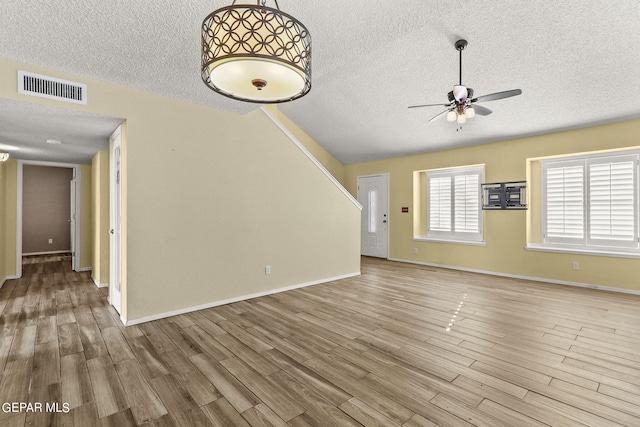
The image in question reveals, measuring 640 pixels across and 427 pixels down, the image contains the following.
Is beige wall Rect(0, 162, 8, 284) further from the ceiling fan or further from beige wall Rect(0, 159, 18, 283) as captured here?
the ceiling fan

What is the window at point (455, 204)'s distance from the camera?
19.9 ft

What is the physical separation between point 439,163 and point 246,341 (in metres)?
5.42

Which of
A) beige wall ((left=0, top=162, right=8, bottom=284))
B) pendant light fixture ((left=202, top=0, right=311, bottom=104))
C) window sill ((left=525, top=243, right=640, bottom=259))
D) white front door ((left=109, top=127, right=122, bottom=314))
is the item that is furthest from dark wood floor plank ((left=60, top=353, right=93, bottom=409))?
window sill ((left=525, top=243, right=640, bottom=259))

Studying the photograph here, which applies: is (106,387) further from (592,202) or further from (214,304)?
(592,202)

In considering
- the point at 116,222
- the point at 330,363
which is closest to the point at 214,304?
the point at 116,222

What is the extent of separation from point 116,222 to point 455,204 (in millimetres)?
6052

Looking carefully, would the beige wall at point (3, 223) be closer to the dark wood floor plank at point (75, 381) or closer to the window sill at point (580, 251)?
the dark wood floor plank at point (75, 381)

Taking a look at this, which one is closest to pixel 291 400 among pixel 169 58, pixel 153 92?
pixel 169 58

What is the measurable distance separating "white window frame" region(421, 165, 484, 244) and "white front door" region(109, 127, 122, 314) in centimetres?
570

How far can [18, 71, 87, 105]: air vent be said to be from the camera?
2.67 meters

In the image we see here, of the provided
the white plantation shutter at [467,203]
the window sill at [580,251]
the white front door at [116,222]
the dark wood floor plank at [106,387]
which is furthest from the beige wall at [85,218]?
the window sill at [580,251]

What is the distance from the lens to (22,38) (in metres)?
2.37

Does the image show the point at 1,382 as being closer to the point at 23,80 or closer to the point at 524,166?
the point at 23,80

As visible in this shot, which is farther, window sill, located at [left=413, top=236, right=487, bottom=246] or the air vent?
window sill, located at [left=413, top=236, right=487, bottom=246]
